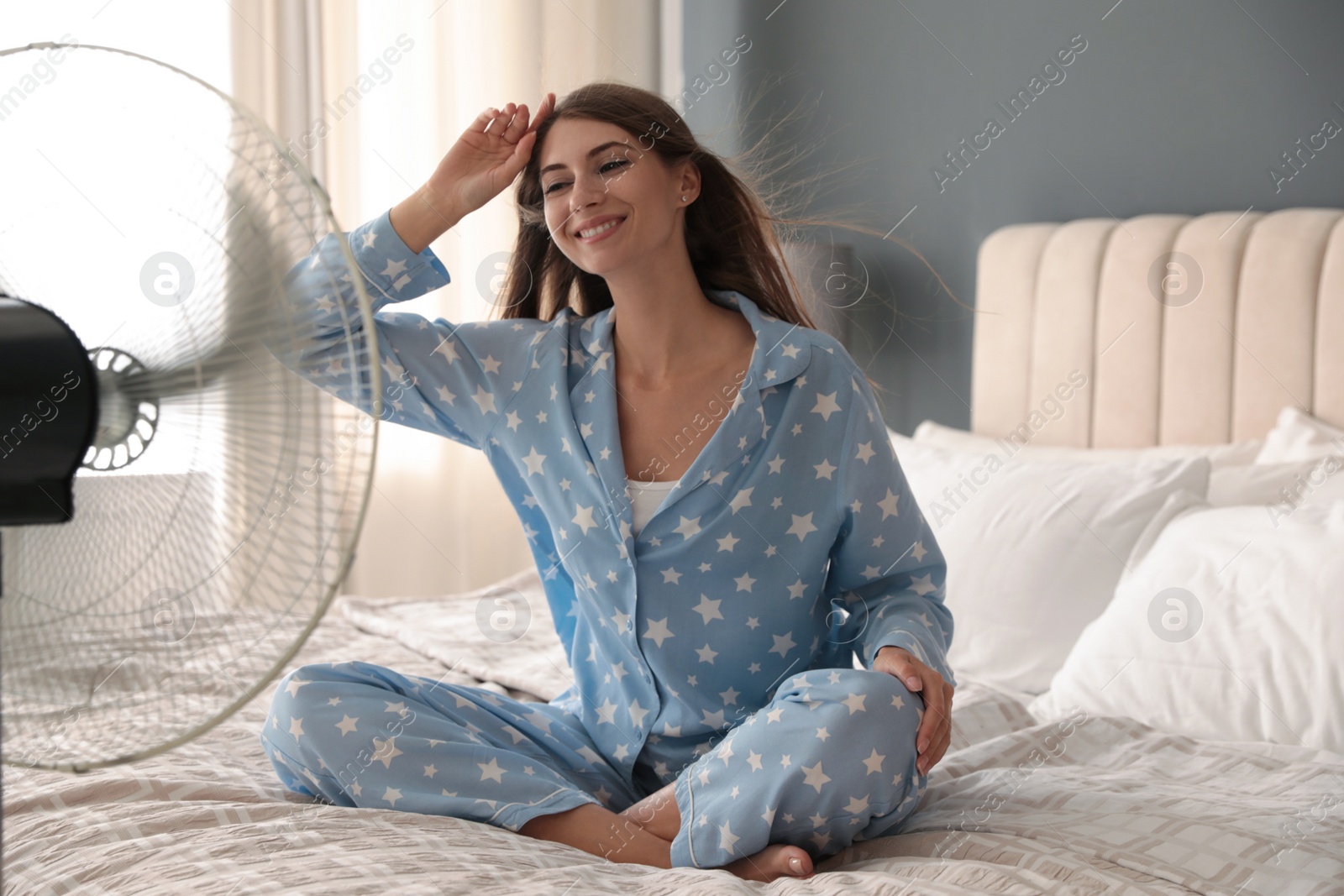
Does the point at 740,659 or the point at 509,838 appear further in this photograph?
the point at 740,659

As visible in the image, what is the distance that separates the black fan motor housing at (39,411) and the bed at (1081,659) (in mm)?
375

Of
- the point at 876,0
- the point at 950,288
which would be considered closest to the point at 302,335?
the point at 950,288

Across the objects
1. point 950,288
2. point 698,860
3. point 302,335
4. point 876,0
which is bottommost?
point 698,860

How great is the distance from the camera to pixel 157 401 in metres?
0.66

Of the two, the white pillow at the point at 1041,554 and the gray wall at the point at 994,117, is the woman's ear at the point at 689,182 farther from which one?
the white pillow at the point at 1041,554

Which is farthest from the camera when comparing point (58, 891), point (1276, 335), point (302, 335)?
point (1276, 335)

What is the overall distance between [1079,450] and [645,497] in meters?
1.10

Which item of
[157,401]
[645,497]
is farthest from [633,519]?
[157,401]

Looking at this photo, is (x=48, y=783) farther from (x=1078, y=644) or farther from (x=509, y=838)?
(x=1078, y=644)

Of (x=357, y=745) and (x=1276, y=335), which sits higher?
(x=1276, y=335)

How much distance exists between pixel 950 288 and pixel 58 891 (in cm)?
203

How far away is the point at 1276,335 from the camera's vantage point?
5.96 ft

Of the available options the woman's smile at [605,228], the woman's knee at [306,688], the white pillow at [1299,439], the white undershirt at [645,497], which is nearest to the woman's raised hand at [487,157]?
the woman's smile at [605,228]

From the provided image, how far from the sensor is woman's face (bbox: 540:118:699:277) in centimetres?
124
